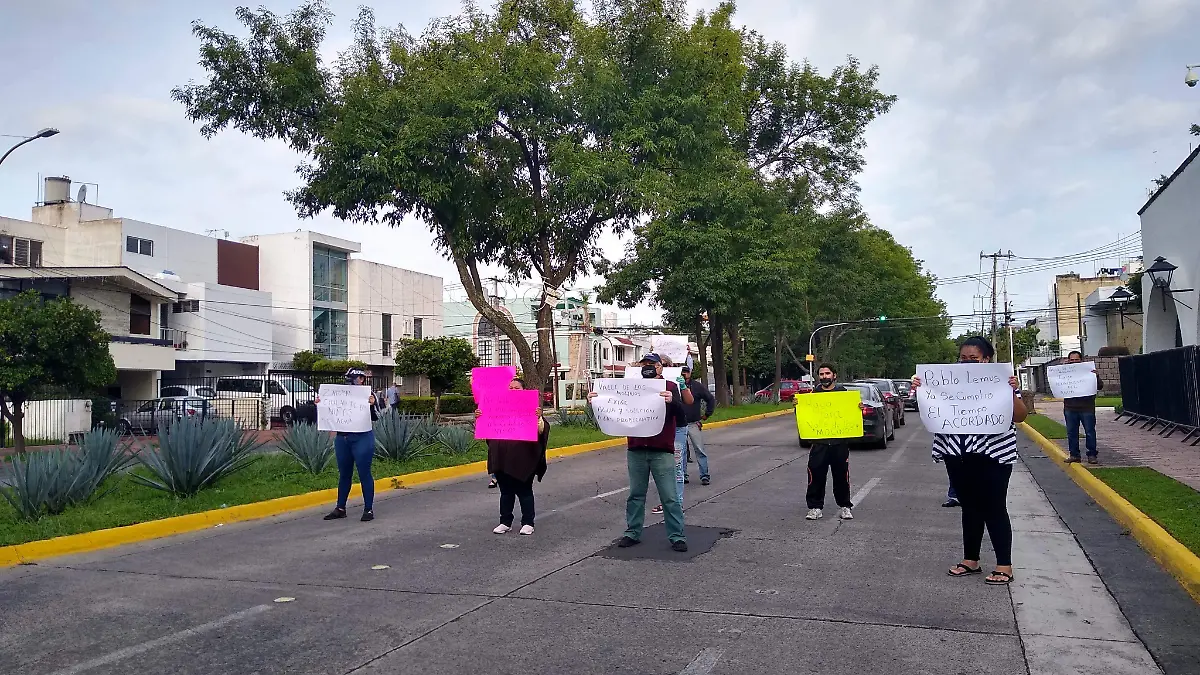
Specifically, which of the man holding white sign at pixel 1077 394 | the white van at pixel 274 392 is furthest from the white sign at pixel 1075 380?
the white van at pixel 274 392

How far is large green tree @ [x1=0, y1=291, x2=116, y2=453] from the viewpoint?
68.8 feet

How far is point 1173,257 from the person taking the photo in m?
23.0

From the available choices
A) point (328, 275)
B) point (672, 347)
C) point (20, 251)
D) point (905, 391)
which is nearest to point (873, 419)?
point (672, 347)

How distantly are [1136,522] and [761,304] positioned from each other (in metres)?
26.4

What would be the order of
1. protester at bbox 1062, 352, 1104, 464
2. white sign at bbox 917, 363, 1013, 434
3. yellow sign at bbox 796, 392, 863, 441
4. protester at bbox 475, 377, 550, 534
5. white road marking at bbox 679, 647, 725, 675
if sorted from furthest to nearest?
protester at bbox 1062, 352, 1104, 464
yellow sign at bbox 796, 392, 863, 441
protester at bbox 475, 377, 550, 534
white sign at bbox 917, 363, 1013, 434
white road marking at bbox 679, 647, 725, 675

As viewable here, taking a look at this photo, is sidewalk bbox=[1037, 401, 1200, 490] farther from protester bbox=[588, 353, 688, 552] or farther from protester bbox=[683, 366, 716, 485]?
protester bbox=[588, 353, 688, 552]

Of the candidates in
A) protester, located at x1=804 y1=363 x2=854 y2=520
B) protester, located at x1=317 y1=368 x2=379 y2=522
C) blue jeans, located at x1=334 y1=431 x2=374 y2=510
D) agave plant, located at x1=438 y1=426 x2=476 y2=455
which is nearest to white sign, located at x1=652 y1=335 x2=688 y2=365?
agave plant, located at x1=438 y1=426 x2=476 y2=455

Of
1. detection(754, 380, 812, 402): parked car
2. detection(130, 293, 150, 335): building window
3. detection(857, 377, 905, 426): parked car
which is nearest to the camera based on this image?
detection(857, 377, 905, 426): parked car

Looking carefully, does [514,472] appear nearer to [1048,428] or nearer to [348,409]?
[348,409]

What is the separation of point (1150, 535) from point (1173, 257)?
17863 millimetres

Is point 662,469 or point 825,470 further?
point 825,470

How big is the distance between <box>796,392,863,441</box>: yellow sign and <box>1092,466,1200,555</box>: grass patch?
2916 mm

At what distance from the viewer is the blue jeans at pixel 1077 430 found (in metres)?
14.4

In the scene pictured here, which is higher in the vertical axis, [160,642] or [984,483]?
[984,483]
